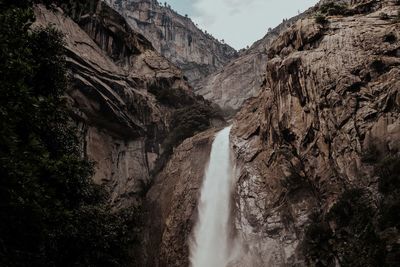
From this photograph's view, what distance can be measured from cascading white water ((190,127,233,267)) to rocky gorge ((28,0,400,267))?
29.1 inches

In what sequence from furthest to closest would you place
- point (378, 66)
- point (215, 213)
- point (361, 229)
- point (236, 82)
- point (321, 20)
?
point (236, 82) < point (215, 213) < point (321, 20) < point (378, 66) < point (361, 229)

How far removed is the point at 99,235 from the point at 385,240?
459 inches

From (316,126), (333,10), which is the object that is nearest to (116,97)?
(316,126)

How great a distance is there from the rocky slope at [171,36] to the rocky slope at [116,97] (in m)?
67.4

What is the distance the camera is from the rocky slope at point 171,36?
11844 centimetres

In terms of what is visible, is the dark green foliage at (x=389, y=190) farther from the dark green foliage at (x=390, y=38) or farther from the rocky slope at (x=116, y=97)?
the rocky slope at (x=116, y=97)

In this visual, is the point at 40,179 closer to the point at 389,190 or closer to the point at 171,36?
the point at 389,190

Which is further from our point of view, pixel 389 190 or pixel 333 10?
pixel 333 10

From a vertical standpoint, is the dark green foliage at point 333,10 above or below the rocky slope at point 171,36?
below

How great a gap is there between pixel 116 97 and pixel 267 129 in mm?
13078

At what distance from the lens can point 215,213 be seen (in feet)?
107

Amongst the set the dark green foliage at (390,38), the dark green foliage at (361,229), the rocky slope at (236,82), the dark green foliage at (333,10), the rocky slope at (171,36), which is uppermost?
the rocky slope at (171,36)

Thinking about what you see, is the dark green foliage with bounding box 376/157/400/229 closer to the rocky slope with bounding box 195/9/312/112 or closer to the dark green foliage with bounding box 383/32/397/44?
the dark green foliage with bounding box 383/32/397/44

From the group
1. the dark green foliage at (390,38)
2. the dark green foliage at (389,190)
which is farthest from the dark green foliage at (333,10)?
the dark green foliage at (389,190)
